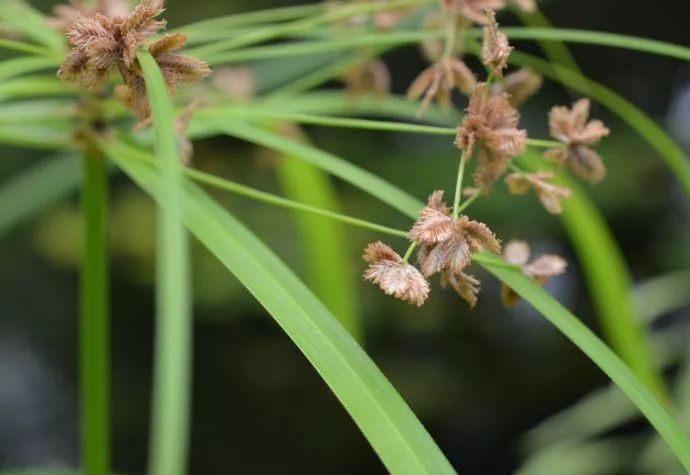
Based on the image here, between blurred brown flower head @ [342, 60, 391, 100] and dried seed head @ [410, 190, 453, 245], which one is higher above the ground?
blurred brown flower head @ [342, 60, 391, 100]

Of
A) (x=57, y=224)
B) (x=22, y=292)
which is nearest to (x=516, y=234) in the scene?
(x=57, y=224)

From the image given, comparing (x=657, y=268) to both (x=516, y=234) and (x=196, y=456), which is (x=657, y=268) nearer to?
(x=516, y=234)

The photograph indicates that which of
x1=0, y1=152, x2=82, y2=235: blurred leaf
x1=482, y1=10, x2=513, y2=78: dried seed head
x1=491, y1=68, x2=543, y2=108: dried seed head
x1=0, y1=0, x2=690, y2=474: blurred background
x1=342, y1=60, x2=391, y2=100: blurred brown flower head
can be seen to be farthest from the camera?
x1=0, y1=0, x2=690, y2=474: blurred background

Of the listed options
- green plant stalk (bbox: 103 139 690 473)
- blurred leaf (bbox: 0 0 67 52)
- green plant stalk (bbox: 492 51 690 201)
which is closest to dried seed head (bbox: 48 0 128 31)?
blurred leaf (bbox: 0 0 67 52)

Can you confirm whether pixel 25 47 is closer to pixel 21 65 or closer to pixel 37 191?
pixel 21 65

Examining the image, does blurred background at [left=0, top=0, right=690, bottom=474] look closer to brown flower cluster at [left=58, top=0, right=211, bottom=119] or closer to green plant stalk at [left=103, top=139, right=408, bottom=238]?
green plant stalk at [left=103, top=139, right=408, bottom=238]

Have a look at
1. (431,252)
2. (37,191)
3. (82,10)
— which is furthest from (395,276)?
(37,191)
